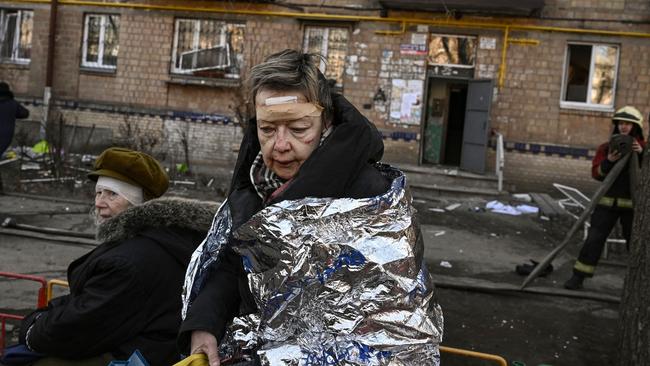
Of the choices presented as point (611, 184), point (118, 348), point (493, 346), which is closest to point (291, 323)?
point (118, 348)

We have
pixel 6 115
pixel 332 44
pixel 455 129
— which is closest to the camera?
pixel 6 115

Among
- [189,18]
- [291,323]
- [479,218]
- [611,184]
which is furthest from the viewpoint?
[189,18]

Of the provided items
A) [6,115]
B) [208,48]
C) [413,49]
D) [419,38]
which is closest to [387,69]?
[413,49]

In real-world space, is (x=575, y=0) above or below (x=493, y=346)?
above

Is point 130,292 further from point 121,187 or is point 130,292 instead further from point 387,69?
point 387,69

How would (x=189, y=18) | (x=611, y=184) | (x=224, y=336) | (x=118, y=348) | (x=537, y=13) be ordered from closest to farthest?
(x=224, y=336), (x=118, y=348), (x=611, y=184), (x=537, y=13), (x=189, y=18)

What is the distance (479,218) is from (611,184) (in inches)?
172

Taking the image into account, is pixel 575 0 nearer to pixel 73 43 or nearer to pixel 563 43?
pixel 563 43

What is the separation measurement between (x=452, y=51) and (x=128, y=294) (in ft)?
40.2

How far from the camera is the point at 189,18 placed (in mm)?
14586

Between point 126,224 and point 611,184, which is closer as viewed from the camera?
point 126,224

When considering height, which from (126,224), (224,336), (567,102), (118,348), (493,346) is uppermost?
(567,102)

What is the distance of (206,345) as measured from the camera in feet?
5.76

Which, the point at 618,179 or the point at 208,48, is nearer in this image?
the point at 618,179
